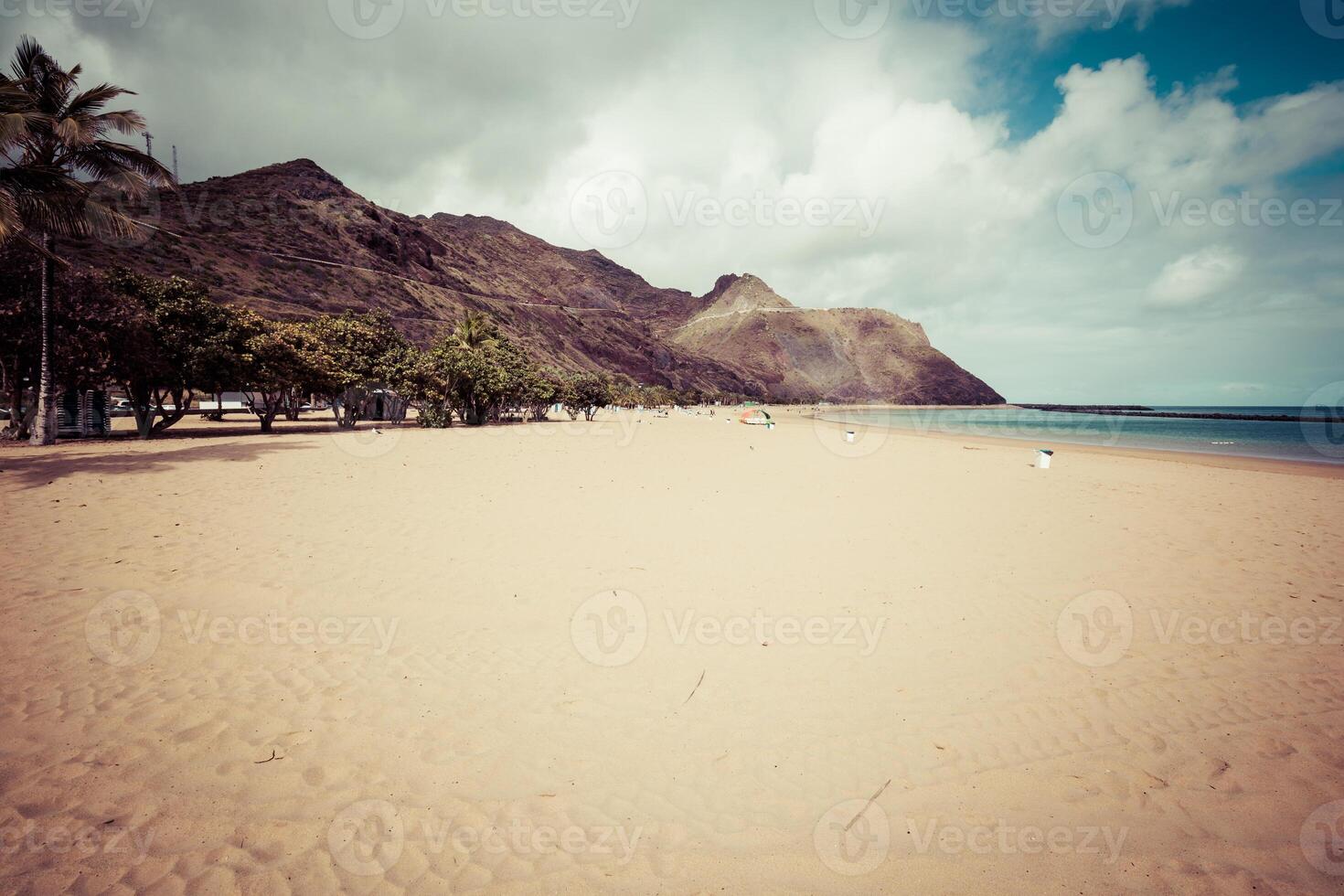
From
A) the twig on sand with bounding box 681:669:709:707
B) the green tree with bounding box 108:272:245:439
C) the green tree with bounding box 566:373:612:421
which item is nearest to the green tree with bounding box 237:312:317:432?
the green tree with bounding box 108:272:245:439

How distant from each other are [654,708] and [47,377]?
84.7ft

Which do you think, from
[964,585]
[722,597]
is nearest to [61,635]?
[722,597]

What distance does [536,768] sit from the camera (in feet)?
11.9

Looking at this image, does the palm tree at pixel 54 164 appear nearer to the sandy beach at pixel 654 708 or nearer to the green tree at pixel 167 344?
the green tree at pixel 167 344

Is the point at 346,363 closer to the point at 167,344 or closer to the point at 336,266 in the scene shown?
the point at 167,344

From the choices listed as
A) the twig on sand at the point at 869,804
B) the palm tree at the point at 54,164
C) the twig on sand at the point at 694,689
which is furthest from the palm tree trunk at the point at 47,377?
the twig on sand at the point at 869,804

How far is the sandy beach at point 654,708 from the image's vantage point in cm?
298

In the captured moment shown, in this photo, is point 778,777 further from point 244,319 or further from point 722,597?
point 244,319

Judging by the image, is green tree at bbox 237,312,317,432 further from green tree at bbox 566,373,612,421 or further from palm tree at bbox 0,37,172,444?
green tree at bbox 566,373,612,421

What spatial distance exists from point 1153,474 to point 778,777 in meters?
24.3

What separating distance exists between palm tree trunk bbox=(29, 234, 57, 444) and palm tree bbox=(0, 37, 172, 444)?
1.3 inches

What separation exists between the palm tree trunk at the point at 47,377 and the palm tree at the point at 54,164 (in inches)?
1.3

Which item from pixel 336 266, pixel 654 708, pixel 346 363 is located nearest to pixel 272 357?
pixel 346 363

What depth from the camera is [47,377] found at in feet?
56.0
